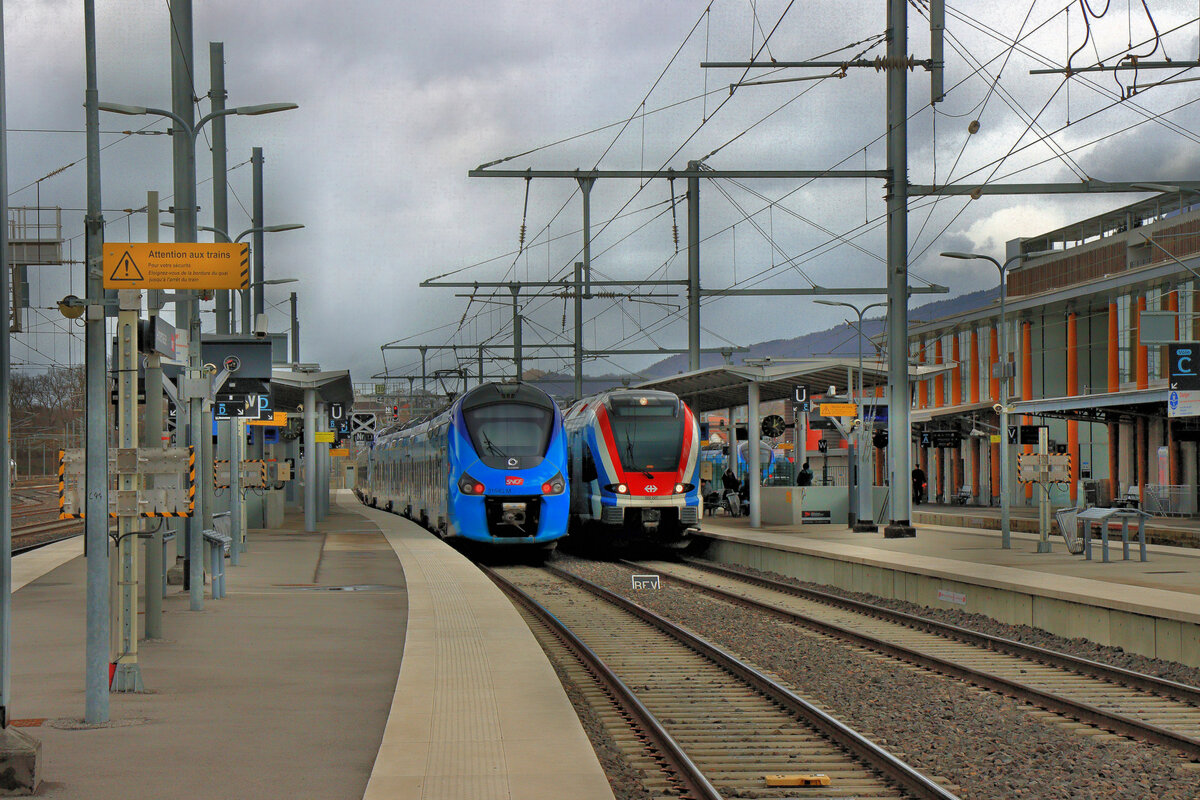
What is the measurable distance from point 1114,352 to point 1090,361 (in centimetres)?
292

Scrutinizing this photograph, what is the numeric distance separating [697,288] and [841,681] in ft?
64.0

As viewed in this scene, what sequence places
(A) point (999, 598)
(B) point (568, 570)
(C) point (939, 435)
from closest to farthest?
(A) point (999, 598) → (B) point (568, 570) → (C) point (939, 435)

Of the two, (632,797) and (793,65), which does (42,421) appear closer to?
(793,65)

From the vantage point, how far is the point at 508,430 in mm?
27031

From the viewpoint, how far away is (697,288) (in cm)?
3161

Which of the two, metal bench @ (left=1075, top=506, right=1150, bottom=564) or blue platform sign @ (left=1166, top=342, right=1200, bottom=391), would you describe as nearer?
metal bench @ (left=1075, top=506, right=1150, bottom=564)

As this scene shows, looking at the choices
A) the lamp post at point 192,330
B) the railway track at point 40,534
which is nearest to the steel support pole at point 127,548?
the lamp post at point 192,330

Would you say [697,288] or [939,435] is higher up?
[697,288]

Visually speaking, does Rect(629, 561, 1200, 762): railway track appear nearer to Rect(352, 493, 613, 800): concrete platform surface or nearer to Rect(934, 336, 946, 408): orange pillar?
Rect(352, 493, 613, 800): concrete platform surface

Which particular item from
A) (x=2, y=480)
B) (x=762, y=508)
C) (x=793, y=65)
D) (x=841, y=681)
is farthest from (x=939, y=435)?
(x=2, y=480)

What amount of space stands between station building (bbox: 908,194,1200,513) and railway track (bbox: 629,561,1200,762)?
914 inches

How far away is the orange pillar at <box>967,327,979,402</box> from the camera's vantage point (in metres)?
67.2

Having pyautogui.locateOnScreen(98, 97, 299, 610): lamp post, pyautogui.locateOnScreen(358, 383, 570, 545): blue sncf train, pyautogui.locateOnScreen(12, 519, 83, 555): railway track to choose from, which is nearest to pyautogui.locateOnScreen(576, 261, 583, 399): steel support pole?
pyautogui.locateOnScreen(358, 383, 570, 545): blue sncf train

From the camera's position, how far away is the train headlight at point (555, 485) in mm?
26750
